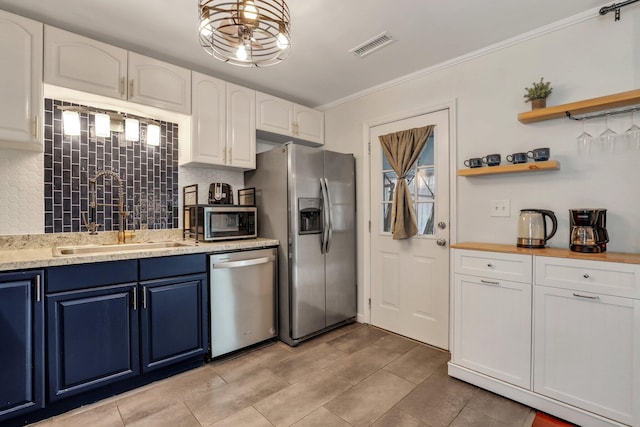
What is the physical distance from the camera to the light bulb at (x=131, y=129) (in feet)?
8.30

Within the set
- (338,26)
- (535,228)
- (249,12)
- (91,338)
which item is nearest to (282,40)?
(249,12)

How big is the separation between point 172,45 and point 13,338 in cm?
219

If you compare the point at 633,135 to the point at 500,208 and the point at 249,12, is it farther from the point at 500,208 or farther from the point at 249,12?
the point at 249,12

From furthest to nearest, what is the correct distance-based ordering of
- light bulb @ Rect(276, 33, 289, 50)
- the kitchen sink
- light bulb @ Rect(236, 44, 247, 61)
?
the kitchen sink → light bulb @ Rect(236, 44, 247, 61) → light bulb @ Rect(276, 33, 289, 50)

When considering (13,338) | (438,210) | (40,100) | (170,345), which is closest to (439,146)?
(438,210)

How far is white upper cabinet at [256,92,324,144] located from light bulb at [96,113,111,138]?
125cm

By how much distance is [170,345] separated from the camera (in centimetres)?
222

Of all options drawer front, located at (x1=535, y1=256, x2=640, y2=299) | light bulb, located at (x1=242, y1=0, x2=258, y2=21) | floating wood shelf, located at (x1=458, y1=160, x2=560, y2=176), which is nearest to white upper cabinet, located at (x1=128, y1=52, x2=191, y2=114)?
light bulb, located at (x1=242, y1=0, x2=258, y2=21)

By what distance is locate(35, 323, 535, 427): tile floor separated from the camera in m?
1.78

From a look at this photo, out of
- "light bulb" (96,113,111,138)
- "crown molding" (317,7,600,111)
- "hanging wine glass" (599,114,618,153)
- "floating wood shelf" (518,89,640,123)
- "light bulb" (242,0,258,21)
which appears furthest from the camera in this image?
"light bulb" (96,113,111,138)

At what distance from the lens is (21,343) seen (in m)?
1.70

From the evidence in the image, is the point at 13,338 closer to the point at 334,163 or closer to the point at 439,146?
the point at 334,163

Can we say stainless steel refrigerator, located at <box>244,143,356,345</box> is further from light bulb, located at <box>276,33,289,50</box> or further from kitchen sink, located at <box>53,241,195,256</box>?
light bulb, located at <box>276,33,289,50</box>

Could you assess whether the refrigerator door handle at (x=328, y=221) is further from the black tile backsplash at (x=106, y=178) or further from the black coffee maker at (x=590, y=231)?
the black coffee maker at (x=590, y=231)
